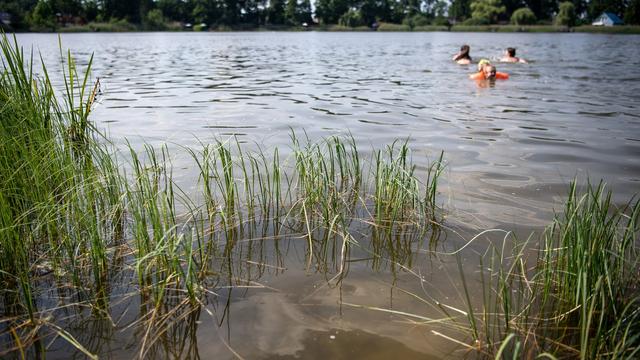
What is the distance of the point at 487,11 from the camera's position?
4262 inches

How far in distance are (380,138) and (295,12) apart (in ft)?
448

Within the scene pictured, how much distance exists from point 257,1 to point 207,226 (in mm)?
148939

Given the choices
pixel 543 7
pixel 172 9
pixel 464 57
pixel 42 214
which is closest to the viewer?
pixel 42 214

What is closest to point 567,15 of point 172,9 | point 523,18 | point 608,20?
point 523,18

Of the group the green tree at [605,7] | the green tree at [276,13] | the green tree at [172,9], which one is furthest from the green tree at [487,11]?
the green tree at [172,9]

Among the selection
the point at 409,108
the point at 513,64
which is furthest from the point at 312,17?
the point at 409,108

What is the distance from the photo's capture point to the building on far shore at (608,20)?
98.5 m

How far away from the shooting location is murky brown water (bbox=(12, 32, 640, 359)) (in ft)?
9.36

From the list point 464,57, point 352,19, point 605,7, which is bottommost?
Answer: point 464,57

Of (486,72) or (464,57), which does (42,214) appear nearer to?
(486,72)

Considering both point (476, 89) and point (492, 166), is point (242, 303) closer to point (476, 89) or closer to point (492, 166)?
point (492, 166)

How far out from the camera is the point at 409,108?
11234 mm

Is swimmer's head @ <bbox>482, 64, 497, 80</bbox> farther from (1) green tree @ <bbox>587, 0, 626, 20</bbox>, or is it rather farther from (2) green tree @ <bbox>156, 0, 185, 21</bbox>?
(2) green tree @ <bbox>156, 0, 185, 21</bbox>

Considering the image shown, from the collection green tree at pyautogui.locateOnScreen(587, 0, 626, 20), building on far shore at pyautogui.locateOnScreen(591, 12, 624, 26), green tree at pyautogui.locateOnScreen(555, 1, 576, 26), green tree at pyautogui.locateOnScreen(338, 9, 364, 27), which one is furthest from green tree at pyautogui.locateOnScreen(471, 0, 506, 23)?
green tree at pyautogui.locateOnScreen(338, 9, 364, 27)
